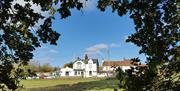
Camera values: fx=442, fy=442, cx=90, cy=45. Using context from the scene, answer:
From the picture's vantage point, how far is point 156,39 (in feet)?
28.3

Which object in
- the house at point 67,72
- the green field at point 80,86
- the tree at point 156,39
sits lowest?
the tree at point 156,39

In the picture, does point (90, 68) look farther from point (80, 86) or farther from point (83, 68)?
point (80, 86)

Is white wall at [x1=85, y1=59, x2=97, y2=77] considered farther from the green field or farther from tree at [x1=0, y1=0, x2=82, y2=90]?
tree at [x1=0, y1=0, x2=82, y2=90]

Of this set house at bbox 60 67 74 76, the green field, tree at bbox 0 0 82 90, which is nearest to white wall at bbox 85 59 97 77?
house at bbox 60 67 74 76

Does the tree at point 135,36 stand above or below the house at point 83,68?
below

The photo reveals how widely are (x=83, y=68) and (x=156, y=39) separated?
15503 cm

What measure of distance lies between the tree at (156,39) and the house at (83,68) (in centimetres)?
15221

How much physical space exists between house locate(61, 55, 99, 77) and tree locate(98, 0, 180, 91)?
152214 millimetres

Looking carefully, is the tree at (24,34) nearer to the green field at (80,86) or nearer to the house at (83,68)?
the green field at (80,86)

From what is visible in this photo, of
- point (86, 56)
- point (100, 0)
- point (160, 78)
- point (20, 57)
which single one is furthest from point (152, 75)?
point (86, 56)

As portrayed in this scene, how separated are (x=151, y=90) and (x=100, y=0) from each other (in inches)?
81.8

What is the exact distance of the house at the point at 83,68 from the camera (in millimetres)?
162250

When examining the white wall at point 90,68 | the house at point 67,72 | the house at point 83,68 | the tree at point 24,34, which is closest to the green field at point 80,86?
the tree at point 24,34

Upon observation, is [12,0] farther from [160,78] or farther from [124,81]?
[160,78]
